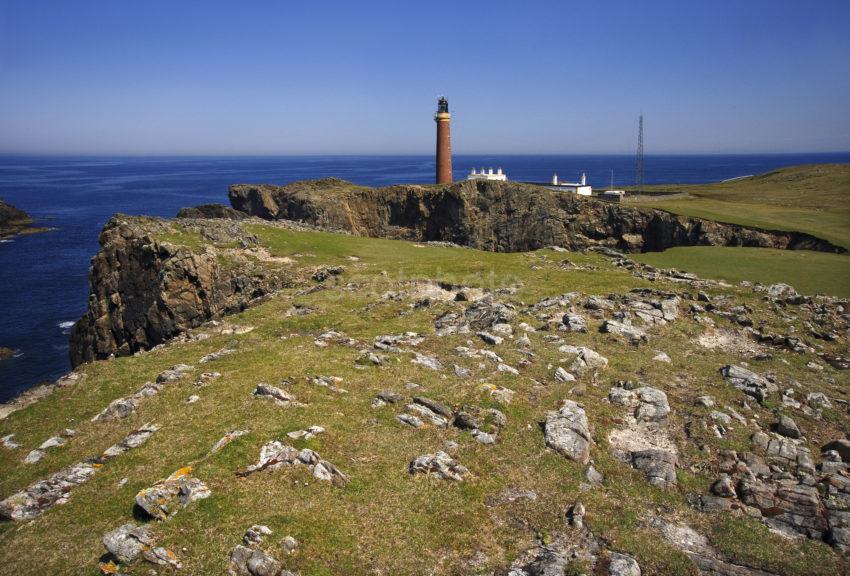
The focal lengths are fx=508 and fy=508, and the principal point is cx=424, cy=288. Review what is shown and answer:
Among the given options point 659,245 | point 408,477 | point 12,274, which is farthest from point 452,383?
point 12,274

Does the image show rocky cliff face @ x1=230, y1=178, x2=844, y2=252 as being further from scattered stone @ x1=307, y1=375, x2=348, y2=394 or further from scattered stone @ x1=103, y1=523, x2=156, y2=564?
scattered stone @ x1=103, y1=523, x2=156, y2=564

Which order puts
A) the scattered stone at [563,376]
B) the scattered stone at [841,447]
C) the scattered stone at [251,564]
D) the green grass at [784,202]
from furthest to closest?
the green grass at [784,202]
the scattered stone at [563,376]
the scattered stone at [841,447]
the scattered stone at [251,564]

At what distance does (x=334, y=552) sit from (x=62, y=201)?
19292cm

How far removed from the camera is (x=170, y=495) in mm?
11352

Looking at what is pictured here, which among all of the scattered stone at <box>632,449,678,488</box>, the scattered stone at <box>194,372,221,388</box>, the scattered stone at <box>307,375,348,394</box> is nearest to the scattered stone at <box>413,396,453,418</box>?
the scattered stone at <box>307,375,348,394</box>

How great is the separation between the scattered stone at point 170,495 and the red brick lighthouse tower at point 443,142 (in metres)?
76.2

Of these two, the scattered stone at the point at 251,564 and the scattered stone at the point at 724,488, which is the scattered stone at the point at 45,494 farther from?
the scattered stone at the point at 724,488

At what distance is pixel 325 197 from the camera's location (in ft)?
263

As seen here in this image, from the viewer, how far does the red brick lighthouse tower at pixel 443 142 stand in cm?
8350

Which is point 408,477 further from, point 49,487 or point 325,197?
point 325,197

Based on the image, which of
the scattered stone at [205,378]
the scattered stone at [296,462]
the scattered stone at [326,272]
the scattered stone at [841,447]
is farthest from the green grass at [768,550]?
the scattered stone at [326,272]

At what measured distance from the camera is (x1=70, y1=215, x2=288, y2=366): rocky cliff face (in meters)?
36.2

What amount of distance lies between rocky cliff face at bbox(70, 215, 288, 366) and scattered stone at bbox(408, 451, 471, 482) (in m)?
24.0

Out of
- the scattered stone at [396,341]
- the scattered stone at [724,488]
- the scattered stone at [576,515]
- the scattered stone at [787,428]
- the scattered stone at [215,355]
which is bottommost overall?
the scattered stone at [724,488]
